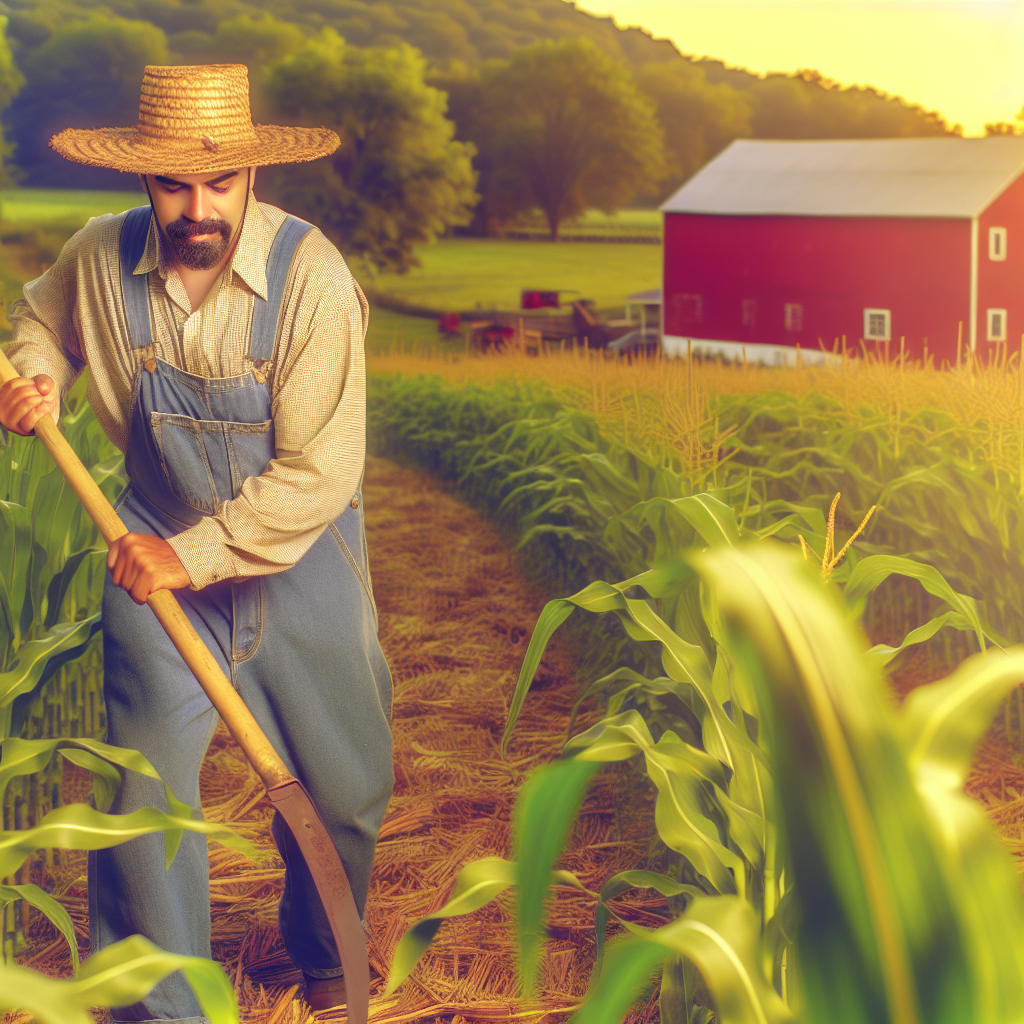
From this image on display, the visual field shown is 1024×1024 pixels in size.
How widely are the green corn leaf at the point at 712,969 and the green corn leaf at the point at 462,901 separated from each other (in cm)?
15

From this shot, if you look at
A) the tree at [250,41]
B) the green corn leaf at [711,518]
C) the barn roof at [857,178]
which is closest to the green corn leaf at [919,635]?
the green corn leaf at [711,518]

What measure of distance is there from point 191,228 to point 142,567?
1.29ft

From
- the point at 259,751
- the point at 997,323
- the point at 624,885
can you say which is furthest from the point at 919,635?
the point at 997,323

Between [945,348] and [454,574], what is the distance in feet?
5.51

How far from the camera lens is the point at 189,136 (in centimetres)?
130

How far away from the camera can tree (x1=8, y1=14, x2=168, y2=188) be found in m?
4.28

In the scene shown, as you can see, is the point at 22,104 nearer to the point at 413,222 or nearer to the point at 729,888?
the point at 413,222

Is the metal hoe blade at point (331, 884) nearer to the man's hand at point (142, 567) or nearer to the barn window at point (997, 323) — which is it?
the man's hand at point (142, 567)

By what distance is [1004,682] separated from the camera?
0.70m

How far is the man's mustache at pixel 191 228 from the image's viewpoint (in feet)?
4.20

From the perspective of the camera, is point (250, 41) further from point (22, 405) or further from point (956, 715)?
point (956, 715)

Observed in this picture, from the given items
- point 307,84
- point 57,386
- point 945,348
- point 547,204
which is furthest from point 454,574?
point 57,386

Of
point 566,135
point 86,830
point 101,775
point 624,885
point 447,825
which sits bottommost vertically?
point 447,825

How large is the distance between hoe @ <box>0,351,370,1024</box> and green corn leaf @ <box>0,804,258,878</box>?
0.70ft
